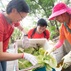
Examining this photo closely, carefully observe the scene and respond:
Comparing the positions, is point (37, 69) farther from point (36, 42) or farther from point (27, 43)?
point (36, 42)

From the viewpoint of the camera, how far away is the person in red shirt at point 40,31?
112 inches

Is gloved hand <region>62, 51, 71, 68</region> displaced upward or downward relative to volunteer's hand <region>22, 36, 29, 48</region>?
downward

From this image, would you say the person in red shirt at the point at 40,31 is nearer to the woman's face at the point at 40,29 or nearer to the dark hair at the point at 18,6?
the woman's face at the point at 40,29

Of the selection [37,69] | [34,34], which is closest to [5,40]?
[37,69]

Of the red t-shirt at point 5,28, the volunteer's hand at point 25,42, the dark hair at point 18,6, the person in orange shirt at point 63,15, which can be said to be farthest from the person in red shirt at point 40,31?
the dark hair at point 18,6

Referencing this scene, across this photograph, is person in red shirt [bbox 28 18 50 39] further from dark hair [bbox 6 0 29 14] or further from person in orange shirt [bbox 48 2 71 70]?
dark hair [bbox 6 0 29 14]

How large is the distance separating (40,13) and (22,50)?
165 inches

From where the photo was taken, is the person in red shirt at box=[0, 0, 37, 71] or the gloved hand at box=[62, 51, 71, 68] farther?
the gloved hand at box=[62, 51, 71, 68]

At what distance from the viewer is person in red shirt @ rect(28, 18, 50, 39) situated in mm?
2844

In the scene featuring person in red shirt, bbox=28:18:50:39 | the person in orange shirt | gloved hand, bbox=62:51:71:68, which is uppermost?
the person in orange shirt

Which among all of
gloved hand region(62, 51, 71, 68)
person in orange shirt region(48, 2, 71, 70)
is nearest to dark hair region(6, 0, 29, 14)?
person in orange shirt region(48, 2, 71, 70)

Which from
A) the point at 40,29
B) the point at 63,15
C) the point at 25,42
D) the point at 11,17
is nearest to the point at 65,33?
the point at 63,15

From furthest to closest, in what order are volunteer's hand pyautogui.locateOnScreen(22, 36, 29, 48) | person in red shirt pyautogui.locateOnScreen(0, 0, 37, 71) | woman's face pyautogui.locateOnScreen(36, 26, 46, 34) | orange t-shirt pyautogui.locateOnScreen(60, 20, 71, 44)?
woman's face pyautogui.locateOnScreen(36, 26, 46, 34)
volunteer's hand pyautogui.locateOnScreen(22, 36, 29, 48)
orange t-shirt pyautogui.locateOnScreen(60, 20, 71, 44)
person in red shirt pyautogui.locateOnScreen(0, 0, 37, 71)

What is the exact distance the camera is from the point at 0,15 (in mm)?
1606
